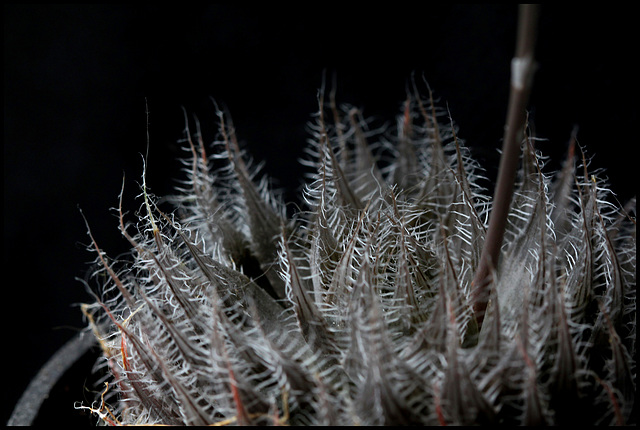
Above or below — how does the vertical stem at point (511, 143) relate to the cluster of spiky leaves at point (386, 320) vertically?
above

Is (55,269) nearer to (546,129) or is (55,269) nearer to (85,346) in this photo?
(85,346)

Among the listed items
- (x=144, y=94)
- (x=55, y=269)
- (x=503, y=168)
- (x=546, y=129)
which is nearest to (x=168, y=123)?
(x=144, y=94)

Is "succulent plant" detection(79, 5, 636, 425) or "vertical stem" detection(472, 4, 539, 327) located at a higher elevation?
"vertical stem" detection(472, 4, 539, 327)

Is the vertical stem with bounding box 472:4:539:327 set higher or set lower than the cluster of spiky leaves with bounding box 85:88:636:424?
higher

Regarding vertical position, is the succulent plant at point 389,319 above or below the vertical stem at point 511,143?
below

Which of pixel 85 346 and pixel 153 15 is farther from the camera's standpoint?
pixel 153 15
